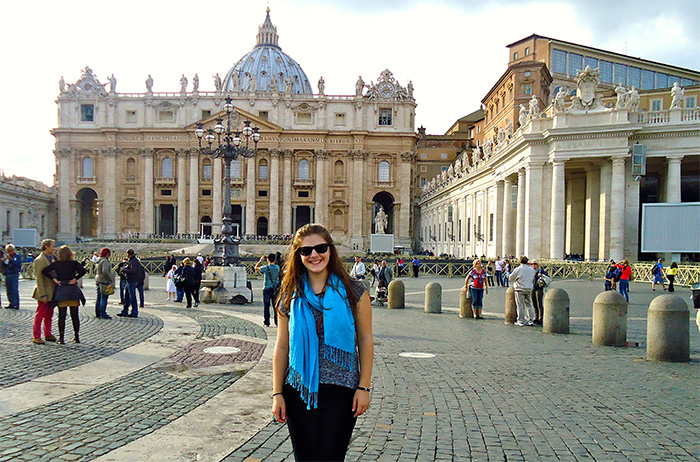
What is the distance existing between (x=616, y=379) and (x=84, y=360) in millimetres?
7652

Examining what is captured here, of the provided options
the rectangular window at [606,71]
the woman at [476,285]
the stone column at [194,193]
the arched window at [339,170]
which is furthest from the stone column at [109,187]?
the woman at [476,285]

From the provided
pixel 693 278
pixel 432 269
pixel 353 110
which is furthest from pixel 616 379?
pixel 353 110

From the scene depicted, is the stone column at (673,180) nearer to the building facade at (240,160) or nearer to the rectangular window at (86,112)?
the building facade at (240,160)

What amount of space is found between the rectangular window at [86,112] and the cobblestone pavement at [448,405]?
235 ft

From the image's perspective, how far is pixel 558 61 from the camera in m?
59.3

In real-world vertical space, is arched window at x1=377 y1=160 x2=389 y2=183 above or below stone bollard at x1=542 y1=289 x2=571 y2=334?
above

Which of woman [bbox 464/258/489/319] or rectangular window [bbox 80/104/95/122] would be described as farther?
rectangular window [bbox 80/104/95/122]

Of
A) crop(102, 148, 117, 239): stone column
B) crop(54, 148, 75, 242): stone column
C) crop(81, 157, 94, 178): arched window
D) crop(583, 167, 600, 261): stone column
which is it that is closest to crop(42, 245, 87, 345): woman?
crop(583, 167, 600, 261): stone column

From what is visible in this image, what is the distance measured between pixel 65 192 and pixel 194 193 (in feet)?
57.6

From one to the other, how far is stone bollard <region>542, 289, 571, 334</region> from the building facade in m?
61.6

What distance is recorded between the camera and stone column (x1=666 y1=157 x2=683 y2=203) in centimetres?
2986

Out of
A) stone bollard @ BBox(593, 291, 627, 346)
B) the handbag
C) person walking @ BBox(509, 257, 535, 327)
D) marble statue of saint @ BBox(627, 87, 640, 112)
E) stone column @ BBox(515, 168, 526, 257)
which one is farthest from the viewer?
stone column @ BBox(515, 168, 526, 257)

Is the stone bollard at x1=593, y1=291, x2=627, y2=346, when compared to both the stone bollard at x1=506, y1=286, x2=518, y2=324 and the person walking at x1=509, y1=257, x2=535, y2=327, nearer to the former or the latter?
the person walking at x1=509, y1=257, x2=535, y2=327

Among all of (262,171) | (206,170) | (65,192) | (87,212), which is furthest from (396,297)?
(87,212)
